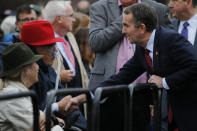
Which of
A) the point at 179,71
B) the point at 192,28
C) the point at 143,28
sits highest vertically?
the point at 143,28

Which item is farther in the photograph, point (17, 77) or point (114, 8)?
point (114, 8)

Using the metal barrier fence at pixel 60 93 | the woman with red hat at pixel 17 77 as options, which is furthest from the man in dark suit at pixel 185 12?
the metal barrier fence at pixel 60 93

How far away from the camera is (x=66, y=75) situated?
7.09 m

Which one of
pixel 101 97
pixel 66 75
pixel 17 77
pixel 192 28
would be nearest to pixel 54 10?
pixel 66 75

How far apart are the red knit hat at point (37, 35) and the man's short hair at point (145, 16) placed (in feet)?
3.28

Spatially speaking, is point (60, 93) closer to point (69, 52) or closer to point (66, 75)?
point (66, 75)

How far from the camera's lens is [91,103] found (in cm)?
401

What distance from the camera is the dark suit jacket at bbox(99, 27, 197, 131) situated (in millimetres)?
4910

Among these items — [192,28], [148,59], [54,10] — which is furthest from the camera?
[54,10]

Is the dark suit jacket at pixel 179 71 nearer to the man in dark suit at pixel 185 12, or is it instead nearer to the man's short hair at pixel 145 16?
the man's short hair at pixel 145 16

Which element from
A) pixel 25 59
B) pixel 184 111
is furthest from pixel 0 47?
pixel 184 111

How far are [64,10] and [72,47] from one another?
580 mm

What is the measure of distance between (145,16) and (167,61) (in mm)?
551

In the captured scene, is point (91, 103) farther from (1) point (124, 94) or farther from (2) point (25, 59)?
(2) point (25, 59)
